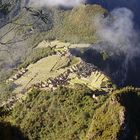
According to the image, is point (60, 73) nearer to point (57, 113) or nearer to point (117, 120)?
point (57, 113)

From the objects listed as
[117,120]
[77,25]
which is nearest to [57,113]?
[117,120]

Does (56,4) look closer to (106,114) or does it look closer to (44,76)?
(44,76)

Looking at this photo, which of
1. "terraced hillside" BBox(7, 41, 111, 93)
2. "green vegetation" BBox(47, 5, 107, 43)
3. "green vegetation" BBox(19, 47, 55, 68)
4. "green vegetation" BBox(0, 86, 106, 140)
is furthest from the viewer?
"green vegetation" BBox(47, 5, 107, 43)

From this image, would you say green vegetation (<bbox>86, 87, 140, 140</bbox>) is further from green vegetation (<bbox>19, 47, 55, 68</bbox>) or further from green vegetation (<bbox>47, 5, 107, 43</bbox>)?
green vegetation (<bbox>47, 5, 107, 43</bbox>)

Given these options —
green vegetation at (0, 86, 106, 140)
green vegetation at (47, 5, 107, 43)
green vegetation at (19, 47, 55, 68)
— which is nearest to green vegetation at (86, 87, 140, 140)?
green vegetation at (0, 86, 106, 140)

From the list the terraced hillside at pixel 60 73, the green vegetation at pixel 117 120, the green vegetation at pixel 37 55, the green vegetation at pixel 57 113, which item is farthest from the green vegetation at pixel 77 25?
the green vegetation at pixel 117 120

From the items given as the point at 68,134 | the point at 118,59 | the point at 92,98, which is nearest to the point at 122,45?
the point at 118,59

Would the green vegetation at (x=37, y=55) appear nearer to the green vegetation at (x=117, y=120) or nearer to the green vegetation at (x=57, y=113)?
the green vegetation at (x=57, y=113)

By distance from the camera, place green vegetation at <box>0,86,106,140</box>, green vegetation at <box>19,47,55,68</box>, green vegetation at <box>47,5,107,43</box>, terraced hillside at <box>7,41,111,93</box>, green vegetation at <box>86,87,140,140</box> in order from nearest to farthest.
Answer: green vegetation at <box>86,87,140,140</box> < green vegetation at <box>0,86,106,140</box> < terraced hillside at <box>7,41,111,93</box> < green vegetation at <box>19,47,55,68</box> < green vegetation at <box>47,5,107,43</box>

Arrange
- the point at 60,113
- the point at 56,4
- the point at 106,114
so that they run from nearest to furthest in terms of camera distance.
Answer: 1. the point at 106,114
2. the point at 60,113
3. the point at 56,4

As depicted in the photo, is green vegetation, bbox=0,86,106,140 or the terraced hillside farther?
the terraced hillside

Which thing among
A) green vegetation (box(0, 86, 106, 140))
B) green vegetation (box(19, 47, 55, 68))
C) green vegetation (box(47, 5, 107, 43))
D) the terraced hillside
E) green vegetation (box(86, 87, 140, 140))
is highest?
green vegetation (box(86, 87, 140, 140))
